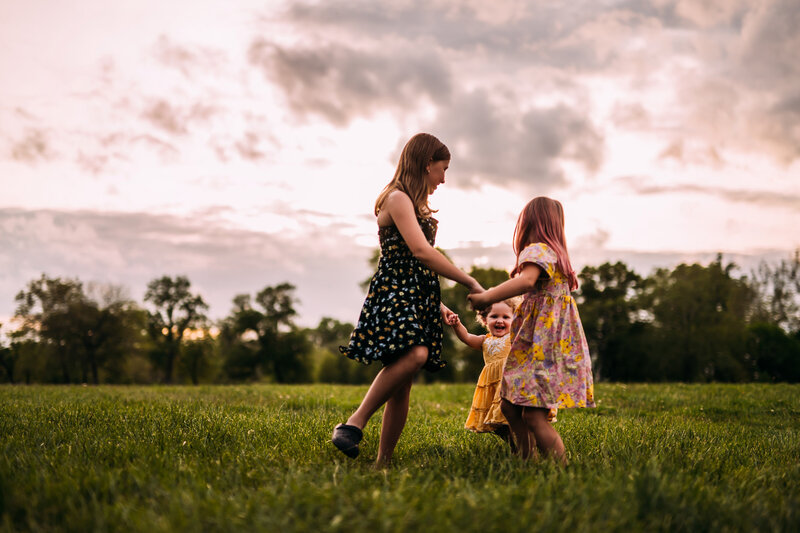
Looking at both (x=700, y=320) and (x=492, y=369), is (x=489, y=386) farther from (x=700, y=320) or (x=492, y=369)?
(x=700, y=320)

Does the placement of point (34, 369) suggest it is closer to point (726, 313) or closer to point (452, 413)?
point (452, 413)

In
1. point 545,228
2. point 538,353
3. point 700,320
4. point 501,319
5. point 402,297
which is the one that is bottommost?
point 538,353

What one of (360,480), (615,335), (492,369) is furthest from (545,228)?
(615,335)

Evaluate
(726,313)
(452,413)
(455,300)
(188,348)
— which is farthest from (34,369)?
(726,313)

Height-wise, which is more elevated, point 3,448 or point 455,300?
point 455,300

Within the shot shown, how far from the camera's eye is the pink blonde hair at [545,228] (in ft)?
14.6

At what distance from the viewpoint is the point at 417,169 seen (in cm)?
453

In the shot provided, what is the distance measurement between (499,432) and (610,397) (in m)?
6.51

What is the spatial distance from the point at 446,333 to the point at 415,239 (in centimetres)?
4007

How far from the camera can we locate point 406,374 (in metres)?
4.21

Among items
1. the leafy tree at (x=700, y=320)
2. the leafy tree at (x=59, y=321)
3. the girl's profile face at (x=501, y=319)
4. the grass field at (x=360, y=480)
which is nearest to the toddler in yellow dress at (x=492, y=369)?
the girl's profile face at (x=501, y=319)

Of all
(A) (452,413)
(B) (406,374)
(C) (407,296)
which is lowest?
(A) (452,413)

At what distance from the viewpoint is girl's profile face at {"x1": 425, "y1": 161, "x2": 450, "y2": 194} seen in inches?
180

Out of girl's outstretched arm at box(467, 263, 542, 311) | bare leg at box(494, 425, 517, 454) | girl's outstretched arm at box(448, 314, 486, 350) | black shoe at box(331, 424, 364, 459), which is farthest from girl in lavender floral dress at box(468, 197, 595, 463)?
black shoe at box(331, 424, 364, 459)
